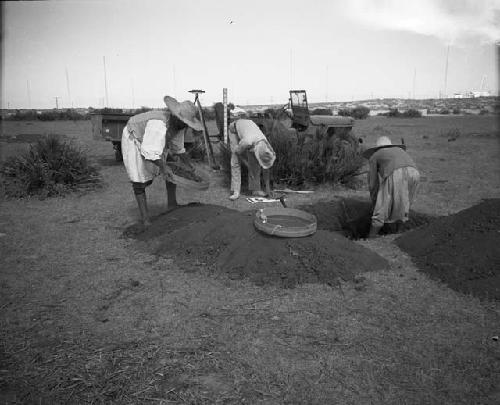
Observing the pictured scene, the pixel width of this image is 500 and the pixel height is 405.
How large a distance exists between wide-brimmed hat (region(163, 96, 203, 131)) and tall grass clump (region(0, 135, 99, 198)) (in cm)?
364

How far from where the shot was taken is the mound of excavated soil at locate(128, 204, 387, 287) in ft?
12.8

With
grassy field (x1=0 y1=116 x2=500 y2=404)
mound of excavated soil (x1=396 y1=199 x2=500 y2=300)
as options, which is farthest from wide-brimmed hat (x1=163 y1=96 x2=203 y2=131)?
mound of excavated soil (x1=396 y1=199 x2=500 y2=300)

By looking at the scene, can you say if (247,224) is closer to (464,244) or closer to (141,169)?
(141,169)

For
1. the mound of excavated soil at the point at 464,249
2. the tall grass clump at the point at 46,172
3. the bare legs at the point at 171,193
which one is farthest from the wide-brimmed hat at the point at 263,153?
the tall grass clump at the point at 46,172

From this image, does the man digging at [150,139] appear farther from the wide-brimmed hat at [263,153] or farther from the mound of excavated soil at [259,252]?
the wide-brimmed hat at [263,153]

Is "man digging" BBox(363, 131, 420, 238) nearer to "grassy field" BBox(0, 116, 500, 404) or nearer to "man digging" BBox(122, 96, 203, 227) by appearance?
"grassy field" BBox(0, 116, 500, 404)

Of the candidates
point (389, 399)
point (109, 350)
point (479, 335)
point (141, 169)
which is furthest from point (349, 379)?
point (141, 169)

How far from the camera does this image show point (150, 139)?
4.67m

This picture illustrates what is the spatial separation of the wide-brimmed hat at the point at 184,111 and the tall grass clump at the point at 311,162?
3396 millimetres

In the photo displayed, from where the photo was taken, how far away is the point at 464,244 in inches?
166

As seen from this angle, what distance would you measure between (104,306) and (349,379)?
2003 millimetres

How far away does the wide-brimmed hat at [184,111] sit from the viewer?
4.80 m

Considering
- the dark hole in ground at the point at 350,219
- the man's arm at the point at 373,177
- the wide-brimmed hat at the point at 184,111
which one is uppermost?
the wide-brimmed hat at the point at 184,111

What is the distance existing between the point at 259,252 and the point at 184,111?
1987 mm
